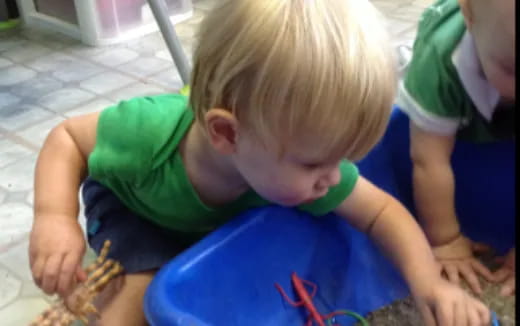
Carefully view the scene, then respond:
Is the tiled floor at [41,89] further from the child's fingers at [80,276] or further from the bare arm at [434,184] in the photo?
the bare arm at [434,184]

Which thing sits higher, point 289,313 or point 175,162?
point 175,162

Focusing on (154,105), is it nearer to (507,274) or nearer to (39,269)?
(39,269)

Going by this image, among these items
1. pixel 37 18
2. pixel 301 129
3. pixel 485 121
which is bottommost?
pixel 37 18

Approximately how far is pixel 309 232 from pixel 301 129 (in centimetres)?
22

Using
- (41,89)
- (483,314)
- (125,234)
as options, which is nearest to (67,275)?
(125,234)

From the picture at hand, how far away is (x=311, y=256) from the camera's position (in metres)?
0.69

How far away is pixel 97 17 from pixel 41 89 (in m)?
0.22

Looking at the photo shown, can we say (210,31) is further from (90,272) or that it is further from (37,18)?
(37,18)

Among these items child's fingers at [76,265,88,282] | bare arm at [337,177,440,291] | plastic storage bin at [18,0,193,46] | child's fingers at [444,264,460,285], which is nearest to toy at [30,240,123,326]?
child's fingers at [76,265,88,282]

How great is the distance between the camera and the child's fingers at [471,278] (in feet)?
2.26

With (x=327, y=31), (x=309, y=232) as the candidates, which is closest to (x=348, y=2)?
(x=327, y=31)

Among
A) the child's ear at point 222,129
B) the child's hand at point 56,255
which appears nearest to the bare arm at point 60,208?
the child's hand at point 56,255

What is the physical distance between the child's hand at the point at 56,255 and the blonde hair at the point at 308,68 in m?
0.19

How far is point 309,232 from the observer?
0.67 metres
